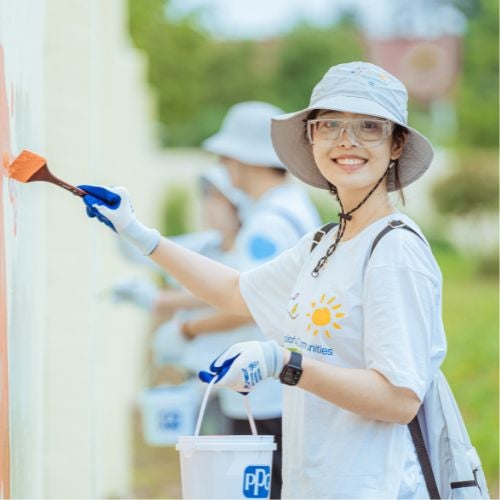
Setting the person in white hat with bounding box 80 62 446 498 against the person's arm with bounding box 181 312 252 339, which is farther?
the person's arm with bounding box 181 312 252 339

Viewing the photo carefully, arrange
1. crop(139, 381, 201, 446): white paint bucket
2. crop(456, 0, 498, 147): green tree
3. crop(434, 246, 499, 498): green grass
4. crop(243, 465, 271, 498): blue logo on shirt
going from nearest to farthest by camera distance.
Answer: crop(243, 465, 271, 498): blue logo on shirt, crop(139, 381, 201, 446): white paint bucket, crop(434, 246, 499, 498): green grass, crop(456, 0, 498, 147): green tree

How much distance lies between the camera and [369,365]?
2725mm

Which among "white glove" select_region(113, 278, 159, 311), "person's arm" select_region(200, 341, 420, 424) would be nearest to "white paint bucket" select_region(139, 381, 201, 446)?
"white glove" select_region(113, 278, 159, 311)

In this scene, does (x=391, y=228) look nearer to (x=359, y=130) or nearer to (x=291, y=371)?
(x=359, y=130)

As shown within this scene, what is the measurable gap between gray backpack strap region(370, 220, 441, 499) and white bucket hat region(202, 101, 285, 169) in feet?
6.60

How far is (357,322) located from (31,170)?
0.96 metres

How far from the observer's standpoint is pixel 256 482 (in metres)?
2.81

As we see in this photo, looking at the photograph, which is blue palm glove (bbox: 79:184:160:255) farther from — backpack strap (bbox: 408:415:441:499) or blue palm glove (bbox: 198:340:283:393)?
backpack strap (bbox: 408:415:441:499)

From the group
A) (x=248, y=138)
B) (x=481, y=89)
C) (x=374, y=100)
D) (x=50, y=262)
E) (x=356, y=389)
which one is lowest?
(x=356, y=389)

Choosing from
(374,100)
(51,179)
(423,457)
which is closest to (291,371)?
(423,457)

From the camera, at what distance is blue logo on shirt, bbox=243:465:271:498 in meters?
2.80

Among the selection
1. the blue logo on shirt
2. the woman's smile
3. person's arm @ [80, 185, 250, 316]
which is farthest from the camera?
person's arm @ [80, 185, 250, 316]

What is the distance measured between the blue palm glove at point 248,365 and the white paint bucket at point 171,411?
3018 millimetres

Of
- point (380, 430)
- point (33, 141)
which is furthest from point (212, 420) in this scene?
point (380, 430)
